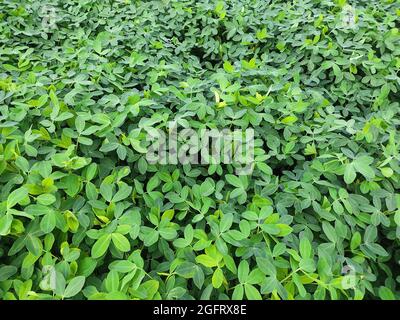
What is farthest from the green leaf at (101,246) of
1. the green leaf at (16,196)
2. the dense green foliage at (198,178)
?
the green leaf at (16,196)

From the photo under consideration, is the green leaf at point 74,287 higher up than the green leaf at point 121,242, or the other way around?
the green leaf at point 121,242

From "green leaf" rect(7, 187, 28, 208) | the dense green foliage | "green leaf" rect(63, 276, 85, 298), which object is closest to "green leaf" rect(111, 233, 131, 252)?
the dense green foliage

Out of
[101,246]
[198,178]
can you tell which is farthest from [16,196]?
[198,178]

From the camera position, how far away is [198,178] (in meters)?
1.30

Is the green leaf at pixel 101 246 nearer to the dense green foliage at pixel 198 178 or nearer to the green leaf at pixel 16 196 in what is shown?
the dense green foliage at pixel 198 178

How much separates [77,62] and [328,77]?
3.75 feet

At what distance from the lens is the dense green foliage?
95 cm

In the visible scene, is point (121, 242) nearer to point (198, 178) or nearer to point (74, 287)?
point (74, 287)

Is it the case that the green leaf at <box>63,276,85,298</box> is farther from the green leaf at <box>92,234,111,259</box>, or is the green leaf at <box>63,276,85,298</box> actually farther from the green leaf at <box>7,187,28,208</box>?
the green leaf at <box>7,187,28,208</box>

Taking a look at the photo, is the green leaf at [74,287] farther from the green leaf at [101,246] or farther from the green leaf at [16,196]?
the green leaf at [16,196]

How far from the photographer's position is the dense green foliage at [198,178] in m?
0.95

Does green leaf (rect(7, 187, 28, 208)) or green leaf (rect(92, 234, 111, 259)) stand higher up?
green leaf (rect(7, 187, 28, 208))

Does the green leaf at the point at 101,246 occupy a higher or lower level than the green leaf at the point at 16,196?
lower

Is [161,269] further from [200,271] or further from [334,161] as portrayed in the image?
[334,161]
